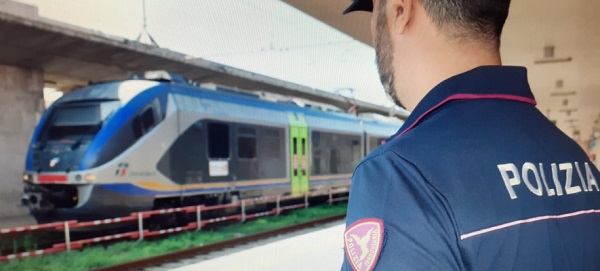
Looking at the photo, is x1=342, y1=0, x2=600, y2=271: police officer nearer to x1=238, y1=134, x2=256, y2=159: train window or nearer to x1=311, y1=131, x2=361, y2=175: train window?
x1=238, y1=134, x2=256, y2=159: train window

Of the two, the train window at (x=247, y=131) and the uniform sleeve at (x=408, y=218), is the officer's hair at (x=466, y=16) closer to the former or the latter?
the uniform sleeve at (x=408, y=218)

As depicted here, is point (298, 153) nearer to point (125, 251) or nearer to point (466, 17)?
point (125, 251)

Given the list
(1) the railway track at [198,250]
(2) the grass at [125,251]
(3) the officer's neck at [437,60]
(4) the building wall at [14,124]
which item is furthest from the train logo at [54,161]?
Answer: (3) the officer's neck at [437,60]

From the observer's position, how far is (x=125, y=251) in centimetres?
596

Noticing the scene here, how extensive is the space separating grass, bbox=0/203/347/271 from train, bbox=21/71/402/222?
539 millimetres

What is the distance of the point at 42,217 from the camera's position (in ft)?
21.0

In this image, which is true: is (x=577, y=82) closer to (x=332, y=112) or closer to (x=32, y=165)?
(x=332, y=112)

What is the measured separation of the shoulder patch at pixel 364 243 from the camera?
0.64 m

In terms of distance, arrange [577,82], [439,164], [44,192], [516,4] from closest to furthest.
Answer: [439,164]
[516,4]
[44,192]
[577,82]

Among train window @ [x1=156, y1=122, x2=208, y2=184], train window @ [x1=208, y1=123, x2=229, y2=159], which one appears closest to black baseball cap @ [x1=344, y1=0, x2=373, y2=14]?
train window @ [x1=156, y1=122, x2=208, y2=184]

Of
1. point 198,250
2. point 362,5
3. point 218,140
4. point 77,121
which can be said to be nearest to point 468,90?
point 362,5

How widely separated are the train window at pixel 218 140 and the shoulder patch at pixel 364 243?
7.09m

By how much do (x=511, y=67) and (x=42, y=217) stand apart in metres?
7.11

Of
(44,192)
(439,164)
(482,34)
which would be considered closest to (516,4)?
(482,34)
